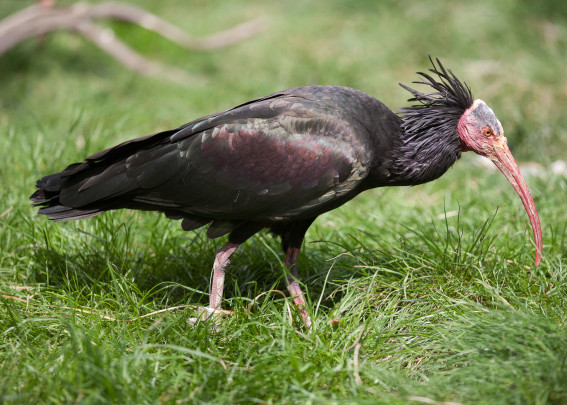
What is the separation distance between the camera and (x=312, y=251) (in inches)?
169

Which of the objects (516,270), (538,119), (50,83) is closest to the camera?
(516,270)

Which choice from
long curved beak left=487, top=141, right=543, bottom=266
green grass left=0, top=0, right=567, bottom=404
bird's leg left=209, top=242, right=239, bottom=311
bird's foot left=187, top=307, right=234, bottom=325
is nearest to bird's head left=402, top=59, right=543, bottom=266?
long curved beak left=487, top=141, right=543, bottom=266

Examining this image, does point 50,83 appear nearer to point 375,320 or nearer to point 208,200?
point 208,200

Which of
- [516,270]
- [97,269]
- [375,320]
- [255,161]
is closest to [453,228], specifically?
[516,270]

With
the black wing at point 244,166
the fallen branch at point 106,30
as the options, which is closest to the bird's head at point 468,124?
the black wing at point 244,166

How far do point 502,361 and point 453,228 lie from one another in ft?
6.55

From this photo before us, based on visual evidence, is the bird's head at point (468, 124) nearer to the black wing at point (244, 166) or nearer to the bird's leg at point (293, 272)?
the black wing at point (244, 166)

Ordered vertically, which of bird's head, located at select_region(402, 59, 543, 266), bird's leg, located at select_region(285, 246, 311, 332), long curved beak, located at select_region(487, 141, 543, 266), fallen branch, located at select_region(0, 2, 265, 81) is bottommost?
bird's leg, located at select_region(285, 246, 311, 332)

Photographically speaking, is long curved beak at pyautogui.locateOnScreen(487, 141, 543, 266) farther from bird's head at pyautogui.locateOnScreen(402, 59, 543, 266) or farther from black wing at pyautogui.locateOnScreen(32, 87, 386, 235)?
black wing at pyautogui.locateOnScreen(32, 87, 386, 235)

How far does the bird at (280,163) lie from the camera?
3367mm

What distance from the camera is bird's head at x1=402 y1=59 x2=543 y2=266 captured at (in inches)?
144

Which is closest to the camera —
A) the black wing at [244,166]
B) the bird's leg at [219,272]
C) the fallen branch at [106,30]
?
the black wing at [244,166]

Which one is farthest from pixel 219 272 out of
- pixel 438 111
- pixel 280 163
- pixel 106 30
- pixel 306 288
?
pixel 106 30

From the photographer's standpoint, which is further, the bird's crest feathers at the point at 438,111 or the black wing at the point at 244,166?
the bird's crest feathers at the point at 438,111
